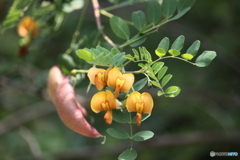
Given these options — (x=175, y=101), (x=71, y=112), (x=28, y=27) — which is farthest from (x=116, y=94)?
(x=175, y=101)

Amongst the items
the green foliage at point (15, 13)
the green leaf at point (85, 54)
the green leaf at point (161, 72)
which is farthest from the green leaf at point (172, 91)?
the green foliage at point (15, 13)

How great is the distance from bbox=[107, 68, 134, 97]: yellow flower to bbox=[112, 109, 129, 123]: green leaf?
63 mm

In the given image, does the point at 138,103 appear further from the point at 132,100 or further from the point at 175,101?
the point at 175,101

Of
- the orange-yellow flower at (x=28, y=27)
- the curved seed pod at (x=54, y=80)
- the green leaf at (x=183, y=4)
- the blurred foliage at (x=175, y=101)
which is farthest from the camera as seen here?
the blurred foliage at (x=175, y=101)

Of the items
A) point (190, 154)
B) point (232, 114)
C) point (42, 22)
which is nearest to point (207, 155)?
point (190, 154)

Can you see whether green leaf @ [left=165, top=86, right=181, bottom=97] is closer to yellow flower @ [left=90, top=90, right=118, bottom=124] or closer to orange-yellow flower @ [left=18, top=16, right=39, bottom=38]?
yellow flower @ [left=90, top=90, right=118, bottom=124]

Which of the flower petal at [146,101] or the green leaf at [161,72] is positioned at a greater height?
the green leaf at [161,72]

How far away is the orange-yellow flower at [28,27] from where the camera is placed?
101 cm

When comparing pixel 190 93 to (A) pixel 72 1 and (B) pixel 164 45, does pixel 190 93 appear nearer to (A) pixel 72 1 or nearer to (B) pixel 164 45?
(A) pixel 72 1

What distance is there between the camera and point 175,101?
1870mm

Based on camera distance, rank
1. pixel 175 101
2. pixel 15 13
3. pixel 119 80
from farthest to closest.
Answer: pixel 175 101 < pixel 15 13 < pixel 119 80

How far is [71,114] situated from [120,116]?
11 centimetres

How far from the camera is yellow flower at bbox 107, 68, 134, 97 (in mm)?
625

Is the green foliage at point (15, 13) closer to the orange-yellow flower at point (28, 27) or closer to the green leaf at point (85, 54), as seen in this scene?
the orange-yellow flower at point (28, 27)
